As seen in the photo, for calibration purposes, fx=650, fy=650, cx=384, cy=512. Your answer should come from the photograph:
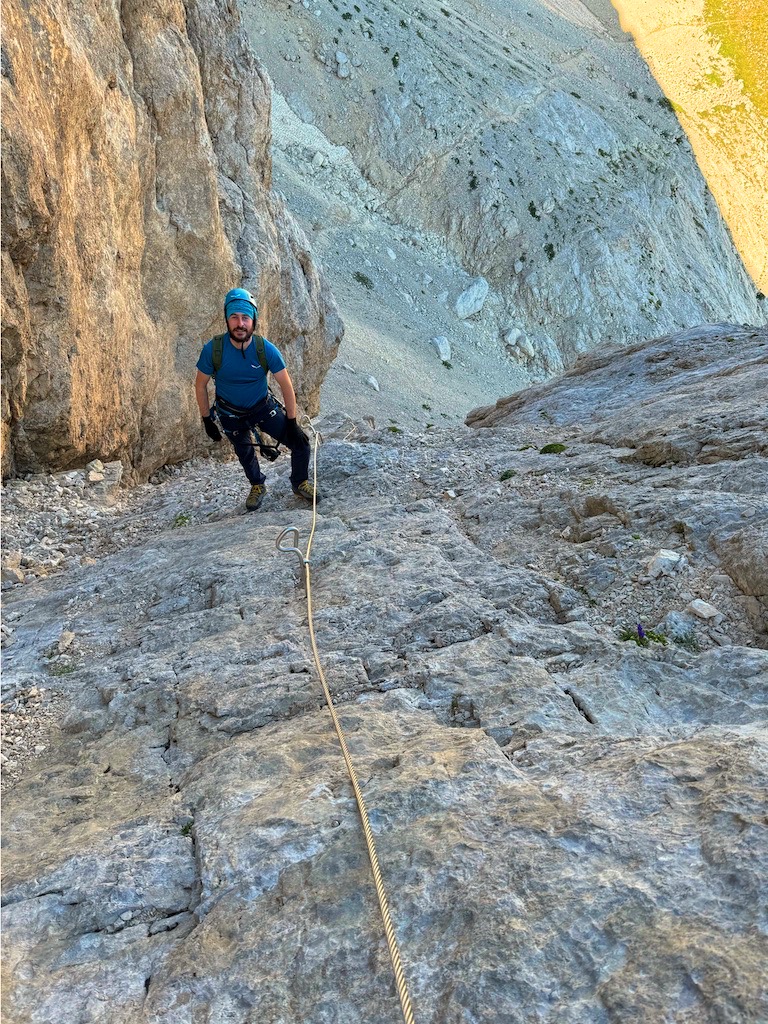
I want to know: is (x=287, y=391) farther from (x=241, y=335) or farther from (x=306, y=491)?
(x=306, y=491)

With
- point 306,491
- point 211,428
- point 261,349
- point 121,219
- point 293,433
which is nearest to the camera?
point 261,349

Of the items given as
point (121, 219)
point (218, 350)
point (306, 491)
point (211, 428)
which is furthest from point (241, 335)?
point (121, 219)

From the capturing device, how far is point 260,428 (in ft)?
29.8

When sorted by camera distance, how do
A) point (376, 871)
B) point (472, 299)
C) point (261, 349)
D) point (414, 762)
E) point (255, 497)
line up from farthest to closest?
point (472, 299)
point (255, 497)
point (261, 349)
point (414, 762)
point (376, 871)

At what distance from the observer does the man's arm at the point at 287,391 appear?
8062mm

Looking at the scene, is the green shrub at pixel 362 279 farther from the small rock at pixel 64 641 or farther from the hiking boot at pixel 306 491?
the small rock at pixel 64 641

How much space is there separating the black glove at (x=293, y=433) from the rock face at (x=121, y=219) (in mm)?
3314

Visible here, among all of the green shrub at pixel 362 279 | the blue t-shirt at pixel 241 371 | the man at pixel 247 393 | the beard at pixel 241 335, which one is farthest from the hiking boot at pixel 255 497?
the green shrub at pixel 362 279

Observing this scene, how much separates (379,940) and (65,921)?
5.51 feet

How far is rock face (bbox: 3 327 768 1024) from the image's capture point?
2.96 meters

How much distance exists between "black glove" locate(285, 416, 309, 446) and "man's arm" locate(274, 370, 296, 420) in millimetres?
94

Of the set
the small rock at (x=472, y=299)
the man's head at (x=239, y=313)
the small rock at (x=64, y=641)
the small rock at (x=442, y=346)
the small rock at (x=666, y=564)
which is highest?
the small rock at (x=472, y=299)

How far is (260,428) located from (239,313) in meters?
1.84

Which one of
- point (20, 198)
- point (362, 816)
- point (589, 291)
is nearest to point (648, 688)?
point (362, 816)
